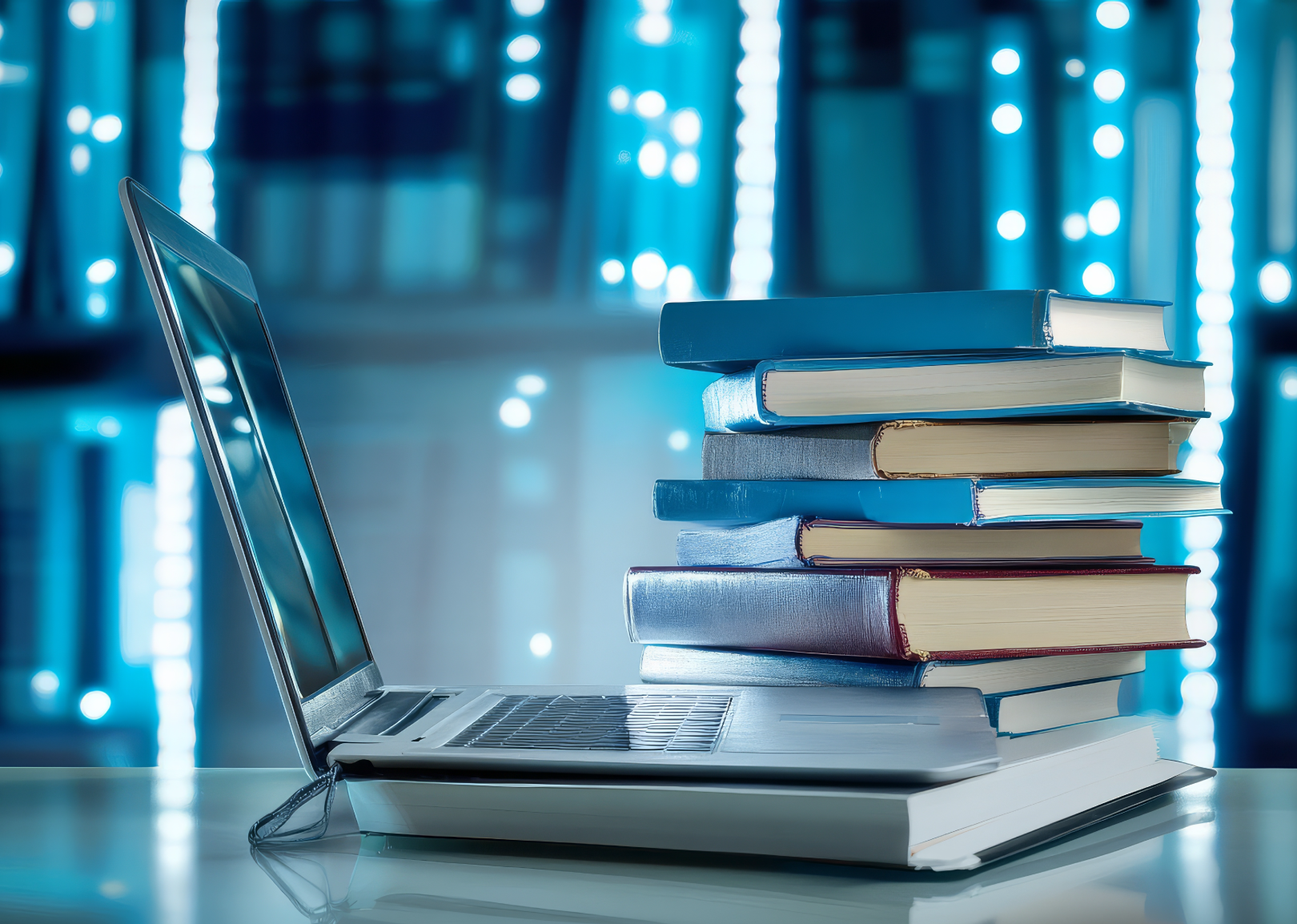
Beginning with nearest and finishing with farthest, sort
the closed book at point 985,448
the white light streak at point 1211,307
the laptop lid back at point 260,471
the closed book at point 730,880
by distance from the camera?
the closed book at point 730,880 < the laptop lid back at point 260,471 < the closed book at point 985,448 < the white light streak at point 1211,307

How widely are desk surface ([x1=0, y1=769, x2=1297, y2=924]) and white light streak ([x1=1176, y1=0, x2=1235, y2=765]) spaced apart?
11.3 inches

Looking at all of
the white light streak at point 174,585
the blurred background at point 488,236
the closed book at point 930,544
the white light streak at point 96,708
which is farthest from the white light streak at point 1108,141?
the white light streak at point 96,708

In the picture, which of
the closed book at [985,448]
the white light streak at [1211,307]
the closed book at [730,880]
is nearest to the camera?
the closed book at [730,880]

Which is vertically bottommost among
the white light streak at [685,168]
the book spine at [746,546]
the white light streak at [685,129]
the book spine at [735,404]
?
the book spine at [746,546]

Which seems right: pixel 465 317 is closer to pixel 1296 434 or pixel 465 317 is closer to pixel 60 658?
pixel 60 658

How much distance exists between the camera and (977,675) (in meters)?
0.73

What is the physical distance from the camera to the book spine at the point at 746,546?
2.54ft

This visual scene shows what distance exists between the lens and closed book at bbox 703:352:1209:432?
729 mm

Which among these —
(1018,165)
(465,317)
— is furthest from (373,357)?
(1018,165)

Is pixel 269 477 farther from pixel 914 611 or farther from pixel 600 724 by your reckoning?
pixel 914 611

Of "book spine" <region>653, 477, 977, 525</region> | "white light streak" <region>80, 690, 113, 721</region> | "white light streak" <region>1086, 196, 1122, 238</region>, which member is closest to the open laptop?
"book spine" <region>653, 477, 977, 525</region>

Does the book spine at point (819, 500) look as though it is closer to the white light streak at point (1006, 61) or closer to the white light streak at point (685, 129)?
the white light streak at point (685, 129)

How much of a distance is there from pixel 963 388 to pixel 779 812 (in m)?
0.35

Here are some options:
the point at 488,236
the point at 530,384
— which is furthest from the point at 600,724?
the point at 488,236
